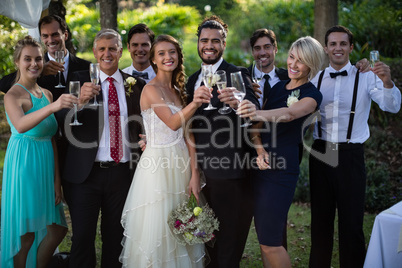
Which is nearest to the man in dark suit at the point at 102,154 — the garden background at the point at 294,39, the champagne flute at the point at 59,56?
the champagne flute at the point at 59,56

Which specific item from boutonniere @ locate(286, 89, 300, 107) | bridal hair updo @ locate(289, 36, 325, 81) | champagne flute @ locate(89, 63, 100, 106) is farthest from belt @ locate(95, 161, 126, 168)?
bridal hair updo @ locate(289, 36, 325, 81)

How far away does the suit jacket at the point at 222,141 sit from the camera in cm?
384

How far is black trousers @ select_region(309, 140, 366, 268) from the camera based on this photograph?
165 inches

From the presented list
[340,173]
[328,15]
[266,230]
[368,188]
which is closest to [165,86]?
[266,230]

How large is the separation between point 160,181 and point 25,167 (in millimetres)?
1126

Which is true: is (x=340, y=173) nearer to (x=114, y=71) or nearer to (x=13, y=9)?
(x=114, y=71)

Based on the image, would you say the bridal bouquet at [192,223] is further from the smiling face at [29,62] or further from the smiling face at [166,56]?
the smiling face at [29,62]

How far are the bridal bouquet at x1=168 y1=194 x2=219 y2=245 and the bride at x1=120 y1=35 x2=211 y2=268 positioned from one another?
0.07 metres

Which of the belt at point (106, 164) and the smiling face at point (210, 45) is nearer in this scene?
the smiling face at point (210, 45)

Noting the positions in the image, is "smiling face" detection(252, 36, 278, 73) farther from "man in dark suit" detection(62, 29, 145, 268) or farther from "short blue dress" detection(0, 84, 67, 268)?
"short blue dress" detection(0, 84, 67, 268)

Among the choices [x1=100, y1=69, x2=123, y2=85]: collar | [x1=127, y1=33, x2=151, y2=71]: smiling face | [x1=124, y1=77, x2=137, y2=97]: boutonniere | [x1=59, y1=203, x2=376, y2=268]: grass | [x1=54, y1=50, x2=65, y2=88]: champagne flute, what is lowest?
[x1=59, y1=203, x2=376, y2=268]: grass

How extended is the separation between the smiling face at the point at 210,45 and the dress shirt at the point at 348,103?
A: 1.14 metres

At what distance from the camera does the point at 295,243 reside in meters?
5.95

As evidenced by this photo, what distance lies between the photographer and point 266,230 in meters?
3.73
